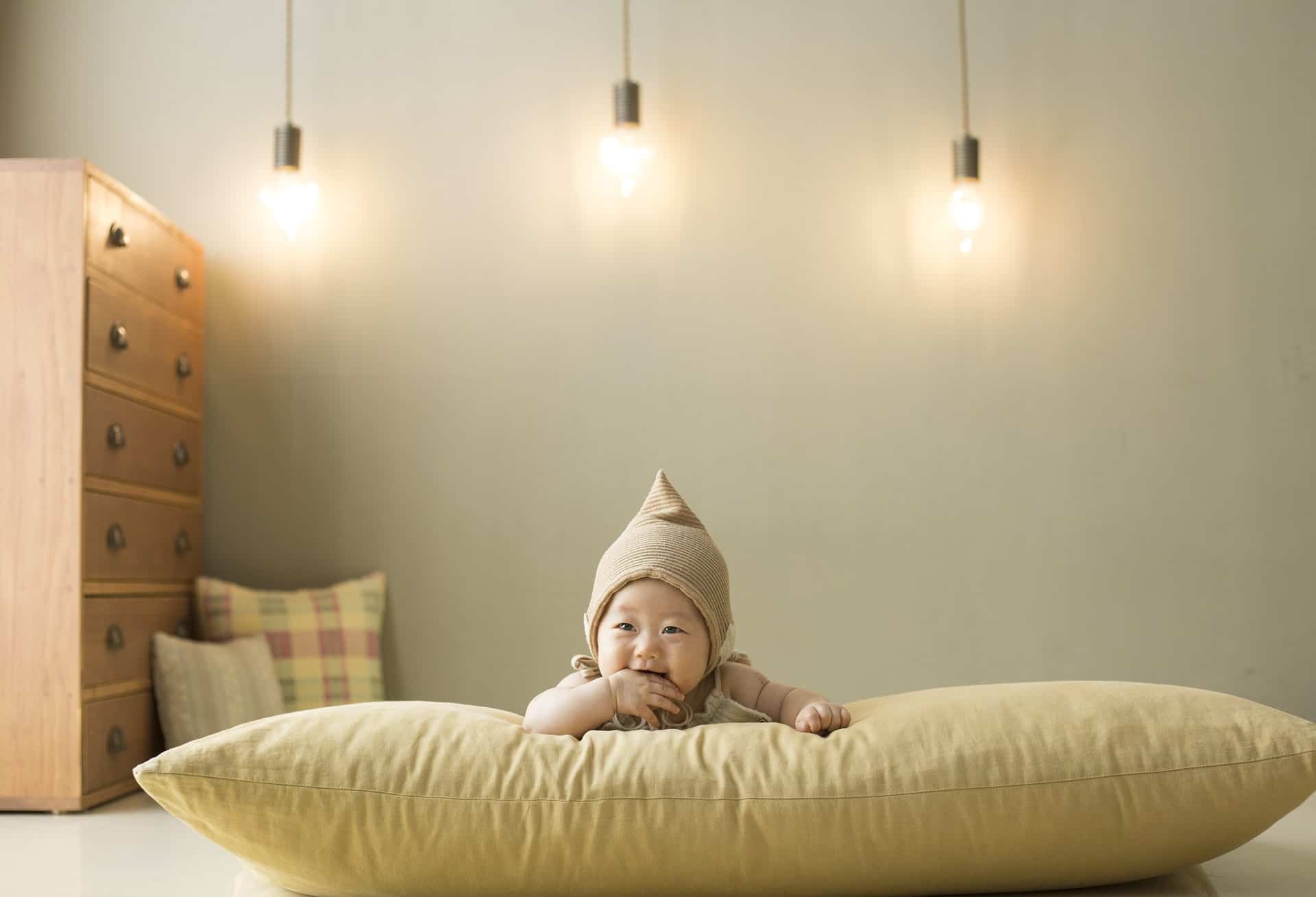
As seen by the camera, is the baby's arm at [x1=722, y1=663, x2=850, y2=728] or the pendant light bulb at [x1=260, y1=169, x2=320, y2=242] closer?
the baby's arm at [x1=722, y1=663, x2=850, y2=728]

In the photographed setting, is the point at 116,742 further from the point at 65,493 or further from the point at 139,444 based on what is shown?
the point at 139,444

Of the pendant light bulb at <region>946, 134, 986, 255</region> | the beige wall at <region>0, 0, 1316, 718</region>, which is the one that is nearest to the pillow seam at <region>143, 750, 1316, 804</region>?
the beige wall at <region>0, 0, 1316, 718</region>

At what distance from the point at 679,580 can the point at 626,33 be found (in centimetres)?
208

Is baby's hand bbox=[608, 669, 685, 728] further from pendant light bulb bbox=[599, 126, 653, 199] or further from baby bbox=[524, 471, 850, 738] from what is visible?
pendant light bulb bbox=[599, 126, 653, 199]

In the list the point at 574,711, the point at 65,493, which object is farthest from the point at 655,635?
the point at 65,493

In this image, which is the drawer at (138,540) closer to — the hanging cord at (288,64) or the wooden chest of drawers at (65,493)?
the wooden chest of drawers at (65,493)

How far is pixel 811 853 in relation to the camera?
55.1 inches

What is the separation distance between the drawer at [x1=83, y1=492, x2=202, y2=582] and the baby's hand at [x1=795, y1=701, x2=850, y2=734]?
1690 millimetres

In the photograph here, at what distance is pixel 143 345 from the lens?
9.21 feet

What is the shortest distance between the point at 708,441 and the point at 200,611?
4.59 ft

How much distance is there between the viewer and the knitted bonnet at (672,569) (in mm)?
1669

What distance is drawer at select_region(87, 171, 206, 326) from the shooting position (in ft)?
8.48

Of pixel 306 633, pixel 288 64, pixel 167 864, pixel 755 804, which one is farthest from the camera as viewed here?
pixel 288 64

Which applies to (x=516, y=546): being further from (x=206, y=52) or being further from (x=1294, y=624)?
(x=1294, y=624)
